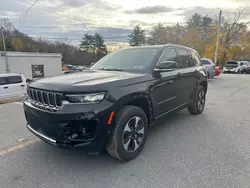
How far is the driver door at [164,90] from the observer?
3.62 meters

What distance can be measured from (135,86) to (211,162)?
1.59 m

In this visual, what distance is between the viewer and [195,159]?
3.19 metres

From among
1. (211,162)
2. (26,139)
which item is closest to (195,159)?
(211,162)

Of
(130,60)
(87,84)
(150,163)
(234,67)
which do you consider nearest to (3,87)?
(130,60)

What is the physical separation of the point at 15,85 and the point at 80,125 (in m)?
12.8

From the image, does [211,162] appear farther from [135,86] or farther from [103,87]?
[103,87]

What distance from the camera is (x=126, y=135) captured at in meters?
3.06

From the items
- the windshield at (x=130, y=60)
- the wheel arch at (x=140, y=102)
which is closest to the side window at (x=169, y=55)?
the windshield at (x=130, y=60)

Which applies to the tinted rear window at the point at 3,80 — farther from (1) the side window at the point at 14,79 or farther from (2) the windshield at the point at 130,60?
(2) the windshield at the point at 130,60

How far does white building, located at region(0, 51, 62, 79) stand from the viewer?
25828 millimetres

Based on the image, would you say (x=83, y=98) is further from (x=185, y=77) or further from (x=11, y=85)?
(x=11, y=85)

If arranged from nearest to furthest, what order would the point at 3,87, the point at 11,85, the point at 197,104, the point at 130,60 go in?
the point at 130,60, the point at 197,104, the point at 3,87, the point at 11,85

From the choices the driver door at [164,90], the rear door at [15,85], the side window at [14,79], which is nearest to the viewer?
the driver door at [164,90]

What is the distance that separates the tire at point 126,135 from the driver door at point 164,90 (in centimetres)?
46
